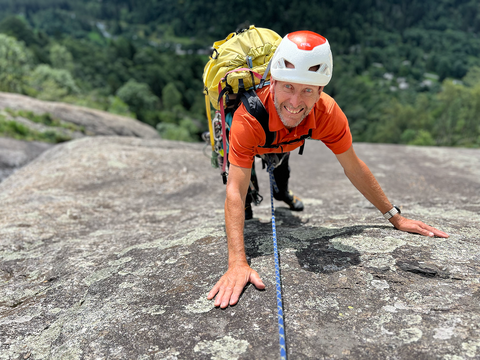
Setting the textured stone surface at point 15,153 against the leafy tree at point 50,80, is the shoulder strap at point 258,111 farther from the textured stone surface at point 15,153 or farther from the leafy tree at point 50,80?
the leafy tree at point 50,80

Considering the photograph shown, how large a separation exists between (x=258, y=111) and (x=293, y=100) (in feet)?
1.39

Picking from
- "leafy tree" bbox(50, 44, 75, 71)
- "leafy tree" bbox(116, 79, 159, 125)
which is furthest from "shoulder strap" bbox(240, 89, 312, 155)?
"leafy tree" bbox(50, 44, 75, 71)

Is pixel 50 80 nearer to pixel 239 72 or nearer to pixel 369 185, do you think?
pixel 239 72

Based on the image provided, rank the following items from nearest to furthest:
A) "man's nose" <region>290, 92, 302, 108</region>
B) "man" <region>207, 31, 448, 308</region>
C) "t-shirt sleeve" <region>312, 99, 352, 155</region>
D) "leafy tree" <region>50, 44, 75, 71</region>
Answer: "man" <region>207, 31, 448, 308</region>, "man's nose" <region>290, 92, 302, 108</region>, "t-shirt sleeve" <region>312, 99, 352, 155</region>, "leafy tree" <region>50, 44, 75, 71</region>

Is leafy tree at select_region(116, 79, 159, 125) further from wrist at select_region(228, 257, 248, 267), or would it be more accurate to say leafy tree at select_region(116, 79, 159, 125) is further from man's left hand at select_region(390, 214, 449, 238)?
wrist at select_region(228, 257, 248, 267)

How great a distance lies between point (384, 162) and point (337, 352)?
34.0ft

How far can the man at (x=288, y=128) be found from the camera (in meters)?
3.36

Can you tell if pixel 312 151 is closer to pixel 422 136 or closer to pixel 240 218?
pixel 240 218

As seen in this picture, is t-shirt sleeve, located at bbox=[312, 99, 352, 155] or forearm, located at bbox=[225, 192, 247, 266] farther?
t-shirt sleeve, located at bbox=[312, 99, 352, 155]

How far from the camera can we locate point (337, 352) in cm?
255

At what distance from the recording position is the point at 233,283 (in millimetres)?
3215

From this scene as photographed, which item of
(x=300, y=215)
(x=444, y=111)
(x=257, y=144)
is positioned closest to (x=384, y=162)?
(x=300, y=215)

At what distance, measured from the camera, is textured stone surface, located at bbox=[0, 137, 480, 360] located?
267 cm

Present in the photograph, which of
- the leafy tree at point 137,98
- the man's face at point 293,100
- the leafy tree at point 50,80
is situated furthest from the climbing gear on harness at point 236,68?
the leafy tree at point 137,98
